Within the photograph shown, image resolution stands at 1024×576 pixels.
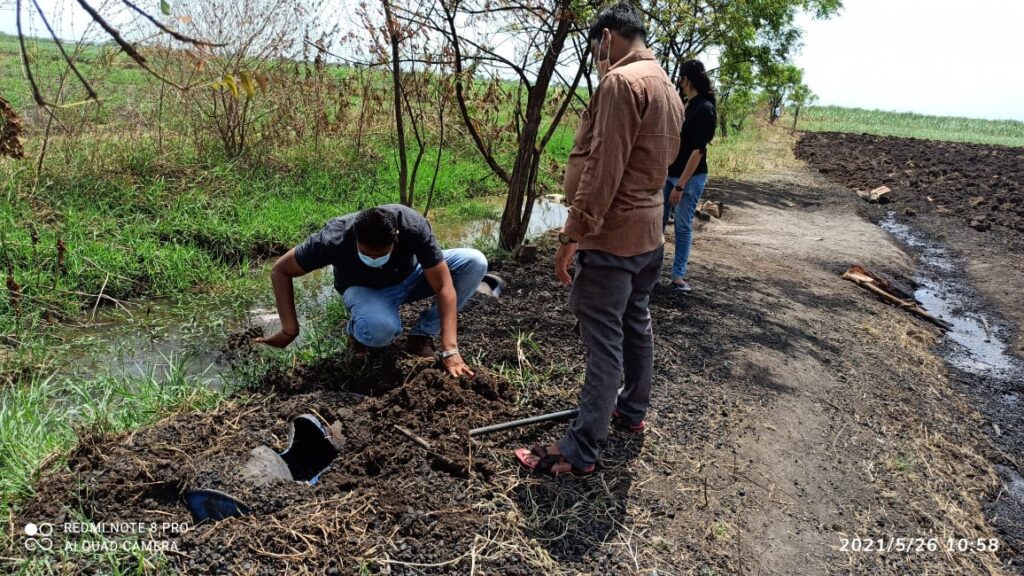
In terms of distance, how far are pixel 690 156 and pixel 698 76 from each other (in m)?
0.60

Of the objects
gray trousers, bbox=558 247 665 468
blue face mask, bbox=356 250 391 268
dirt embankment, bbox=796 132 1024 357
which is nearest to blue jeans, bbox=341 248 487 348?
Result: blue face mask, bbox=356 250 391 268

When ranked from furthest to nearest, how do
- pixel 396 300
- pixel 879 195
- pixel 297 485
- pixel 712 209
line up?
pixel 879 195
pixel 712 209
pixel 396 300
pixel 297 485

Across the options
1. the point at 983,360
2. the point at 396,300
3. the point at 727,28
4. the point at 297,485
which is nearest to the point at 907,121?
the point at 727,28

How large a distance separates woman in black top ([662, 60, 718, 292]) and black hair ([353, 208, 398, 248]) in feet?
8.04

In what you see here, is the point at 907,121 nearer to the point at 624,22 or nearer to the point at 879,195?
the point at 879,195

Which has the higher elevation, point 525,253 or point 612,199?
point 612,199

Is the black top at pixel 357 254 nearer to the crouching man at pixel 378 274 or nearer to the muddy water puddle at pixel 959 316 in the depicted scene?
the crouching man at pixel 378 274

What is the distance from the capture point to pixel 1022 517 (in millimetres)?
3328

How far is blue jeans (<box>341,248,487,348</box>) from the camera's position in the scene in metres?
3.52

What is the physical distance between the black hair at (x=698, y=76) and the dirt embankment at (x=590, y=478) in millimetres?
1686

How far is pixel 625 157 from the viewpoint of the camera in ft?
7.79

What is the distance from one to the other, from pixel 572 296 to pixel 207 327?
11.0 feet

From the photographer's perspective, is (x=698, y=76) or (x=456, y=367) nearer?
(x=456, y=367)

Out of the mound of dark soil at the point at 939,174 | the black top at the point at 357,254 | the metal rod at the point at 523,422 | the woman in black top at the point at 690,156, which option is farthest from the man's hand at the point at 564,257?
the mound of dark soil at the point at 939,174
